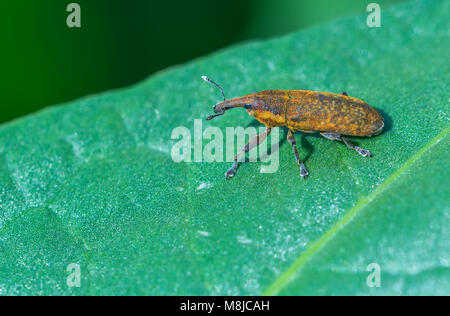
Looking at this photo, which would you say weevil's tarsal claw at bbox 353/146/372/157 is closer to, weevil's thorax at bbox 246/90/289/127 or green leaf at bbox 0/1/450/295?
green leaf at bbox 0/1/450/295

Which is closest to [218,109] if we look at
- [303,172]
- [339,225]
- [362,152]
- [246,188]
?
[246,188]

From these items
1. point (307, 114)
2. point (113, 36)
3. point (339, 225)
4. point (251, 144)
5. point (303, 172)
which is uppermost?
point (113, 36)

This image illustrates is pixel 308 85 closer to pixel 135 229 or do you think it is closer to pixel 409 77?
pixel 409 77

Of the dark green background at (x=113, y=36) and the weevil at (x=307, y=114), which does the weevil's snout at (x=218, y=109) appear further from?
the dark green background at (x=113, y=36)

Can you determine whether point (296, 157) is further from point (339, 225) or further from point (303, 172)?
point (339, 225)

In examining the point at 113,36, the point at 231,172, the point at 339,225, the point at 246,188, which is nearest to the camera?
the point at 339,225

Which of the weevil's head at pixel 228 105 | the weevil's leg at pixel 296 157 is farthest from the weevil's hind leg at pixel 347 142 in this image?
the weevil's head at pixel 228 105

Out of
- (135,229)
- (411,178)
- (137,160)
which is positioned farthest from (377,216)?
(137,160)
